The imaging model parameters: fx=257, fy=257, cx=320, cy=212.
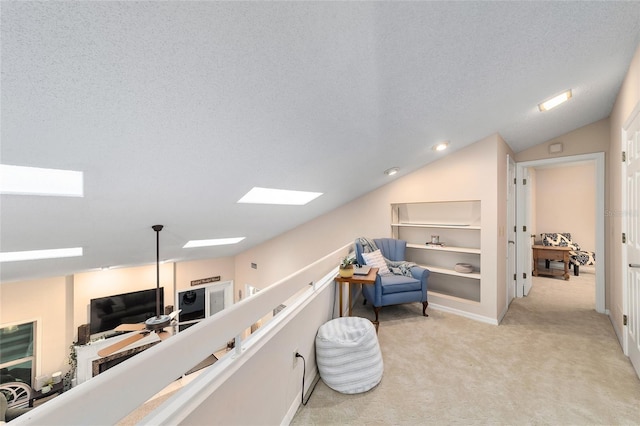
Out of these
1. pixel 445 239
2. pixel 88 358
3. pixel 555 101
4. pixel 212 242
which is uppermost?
pixel 555 101

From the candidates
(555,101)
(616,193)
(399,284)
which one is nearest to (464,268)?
(399,284)

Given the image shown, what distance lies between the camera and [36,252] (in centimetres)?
299

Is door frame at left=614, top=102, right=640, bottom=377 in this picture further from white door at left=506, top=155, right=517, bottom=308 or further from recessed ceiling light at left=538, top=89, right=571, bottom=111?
white door at left=506, top=155, right=517, bottom=308

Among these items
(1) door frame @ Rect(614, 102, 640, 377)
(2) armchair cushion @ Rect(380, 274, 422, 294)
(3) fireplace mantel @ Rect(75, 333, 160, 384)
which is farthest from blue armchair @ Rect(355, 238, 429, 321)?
(3) fireplace mantel @ Rect(75, 333, 160, 384)

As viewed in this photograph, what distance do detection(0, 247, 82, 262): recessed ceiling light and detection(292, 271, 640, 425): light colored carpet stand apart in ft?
11.4

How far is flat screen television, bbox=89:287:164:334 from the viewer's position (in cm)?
545

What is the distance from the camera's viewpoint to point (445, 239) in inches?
154

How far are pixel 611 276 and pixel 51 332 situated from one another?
9171 millimetres

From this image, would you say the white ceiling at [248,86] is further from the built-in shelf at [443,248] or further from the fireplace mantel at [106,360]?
the fireplace mantel at [106,360]

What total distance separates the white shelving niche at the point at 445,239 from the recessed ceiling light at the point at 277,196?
4.91ft

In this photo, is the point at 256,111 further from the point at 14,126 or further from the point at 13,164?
the point at 13,164

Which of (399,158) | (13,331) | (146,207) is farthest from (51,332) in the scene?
(399,158)

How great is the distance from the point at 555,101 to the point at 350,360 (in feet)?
10.3

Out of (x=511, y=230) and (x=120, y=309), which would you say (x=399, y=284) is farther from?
(x=120, y=309)
